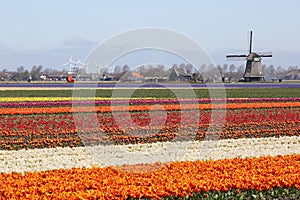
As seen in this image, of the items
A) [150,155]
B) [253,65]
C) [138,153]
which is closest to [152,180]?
[150,155]

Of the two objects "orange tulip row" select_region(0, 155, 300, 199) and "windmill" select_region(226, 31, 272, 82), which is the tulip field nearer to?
"orange tulip row" select_region(0, 155, 300, 199)

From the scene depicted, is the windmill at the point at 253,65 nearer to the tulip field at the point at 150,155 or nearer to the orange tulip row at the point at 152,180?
the tulip field at the point at 150,155

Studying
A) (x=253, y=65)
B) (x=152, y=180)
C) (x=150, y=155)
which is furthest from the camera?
(x=253, y=65)

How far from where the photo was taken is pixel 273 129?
16.8 metres

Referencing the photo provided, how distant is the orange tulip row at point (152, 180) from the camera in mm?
7176

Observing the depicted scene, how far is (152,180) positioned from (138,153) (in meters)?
4.52

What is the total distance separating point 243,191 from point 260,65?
72.8 metres

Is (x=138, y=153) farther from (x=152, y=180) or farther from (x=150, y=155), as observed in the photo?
(x=152, y=180)

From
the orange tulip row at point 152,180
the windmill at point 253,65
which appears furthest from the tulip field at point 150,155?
the windmill at point 253,65

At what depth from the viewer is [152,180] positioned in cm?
800

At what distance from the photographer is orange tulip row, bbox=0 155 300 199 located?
7.18 m

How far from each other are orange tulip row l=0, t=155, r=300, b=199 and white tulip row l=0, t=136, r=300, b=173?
197 cm

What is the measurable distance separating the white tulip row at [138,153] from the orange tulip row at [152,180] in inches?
77.5

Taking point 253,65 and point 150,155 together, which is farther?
point 253,65
